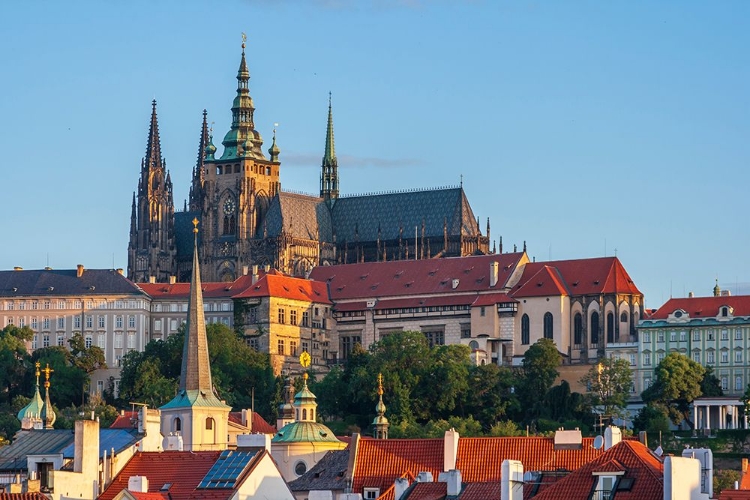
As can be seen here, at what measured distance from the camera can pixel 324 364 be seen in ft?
624

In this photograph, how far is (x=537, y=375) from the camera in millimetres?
169375

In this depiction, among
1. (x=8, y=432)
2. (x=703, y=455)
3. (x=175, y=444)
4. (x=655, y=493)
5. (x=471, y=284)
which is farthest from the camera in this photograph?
(x=471, y=284)

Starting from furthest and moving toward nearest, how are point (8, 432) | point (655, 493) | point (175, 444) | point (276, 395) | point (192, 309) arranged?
point (276, 395) → point (8, 432) → point (192, 309) → point (175, 444) → point (655, 493)

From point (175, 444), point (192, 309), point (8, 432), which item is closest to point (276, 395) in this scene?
point (8, 432)

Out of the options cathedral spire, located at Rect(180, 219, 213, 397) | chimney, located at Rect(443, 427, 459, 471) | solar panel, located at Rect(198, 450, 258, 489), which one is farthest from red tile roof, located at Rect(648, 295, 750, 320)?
solar panel, located at Rect(198, 450, 258, 489)

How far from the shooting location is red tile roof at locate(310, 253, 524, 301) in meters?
188

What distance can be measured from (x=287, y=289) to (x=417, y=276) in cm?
1092

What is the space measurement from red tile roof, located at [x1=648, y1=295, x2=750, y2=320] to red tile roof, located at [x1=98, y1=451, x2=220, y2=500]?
101030 millimetres

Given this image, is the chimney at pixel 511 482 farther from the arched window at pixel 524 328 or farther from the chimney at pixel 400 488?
the arched window at pixel 524 328

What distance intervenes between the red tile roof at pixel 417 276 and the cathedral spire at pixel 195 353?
2914 inches

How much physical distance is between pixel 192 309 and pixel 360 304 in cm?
8022

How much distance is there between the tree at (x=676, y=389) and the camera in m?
164

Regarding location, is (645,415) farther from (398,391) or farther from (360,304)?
(360,304)

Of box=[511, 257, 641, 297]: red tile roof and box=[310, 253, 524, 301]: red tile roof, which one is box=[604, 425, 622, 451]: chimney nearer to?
box=[511, 257, 641, 297]: red tile roof
